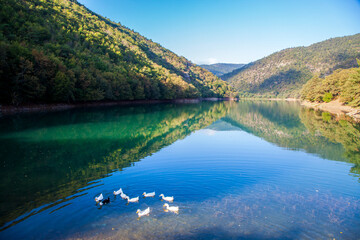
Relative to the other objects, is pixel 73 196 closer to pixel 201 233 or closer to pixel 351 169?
pixel 201 233

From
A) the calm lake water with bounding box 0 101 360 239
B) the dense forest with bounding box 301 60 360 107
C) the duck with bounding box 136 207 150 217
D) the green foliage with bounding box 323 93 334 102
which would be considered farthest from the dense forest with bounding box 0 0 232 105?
the green foliage with bounding box 323 93 334 102

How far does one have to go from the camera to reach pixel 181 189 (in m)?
10.4

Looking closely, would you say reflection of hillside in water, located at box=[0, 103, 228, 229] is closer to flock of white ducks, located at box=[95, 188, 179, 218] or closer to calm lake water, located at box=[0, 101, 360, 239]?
calm lake water, located at box=[0, 101, 360, 239]

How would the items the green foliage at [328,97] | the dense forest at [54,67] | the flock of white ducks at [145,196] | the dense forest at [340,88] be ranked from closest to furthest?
the flock of white ducks at [145,196], the dense forest at [54,67], the dense forest at [340,88], the green foliage at [328,97]

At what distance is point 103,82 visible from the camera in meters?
61.8

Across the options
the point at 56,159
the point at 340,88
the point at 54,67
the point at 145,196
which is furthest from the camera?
the point at 340,88

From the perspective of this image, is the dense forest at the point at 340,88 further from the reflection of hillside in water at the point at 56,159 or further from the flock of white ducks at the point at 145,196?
the flock of white ducks at the point at 145,196

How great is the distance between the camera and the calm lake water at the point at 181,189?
23.6ft

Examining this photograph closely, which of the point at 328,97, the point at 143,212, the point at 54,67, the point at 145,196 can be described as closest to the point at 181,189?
the point at 145,196

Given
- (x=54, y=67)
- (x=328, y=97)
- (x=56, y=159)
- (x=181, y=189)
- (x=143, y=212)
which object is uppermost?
(x=54, y=67)

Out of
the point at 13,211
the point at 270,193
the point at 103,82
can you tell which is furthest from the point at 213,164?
the point at 103,82

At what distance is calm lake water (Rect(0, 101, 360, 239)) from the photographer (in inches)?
283

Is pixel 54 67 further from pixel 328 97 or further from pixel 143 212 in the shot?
pixel 328 97

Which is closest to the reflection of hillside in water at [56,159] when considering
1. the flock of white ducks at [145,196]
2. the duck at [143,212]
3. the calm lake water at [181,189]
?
the calm lake water at [181,189]
